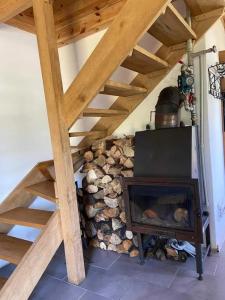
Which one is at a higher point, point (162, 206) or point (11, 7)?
point (11, 7)

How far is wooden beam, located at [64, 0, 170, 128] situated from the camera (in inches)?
61.2

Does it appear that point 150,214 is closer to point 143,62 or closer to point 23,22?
point 143,62

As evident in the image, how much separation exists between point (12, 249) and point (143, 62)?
1.86 m

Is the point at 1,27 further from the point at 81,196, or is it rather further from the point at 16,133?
the point at 81,196

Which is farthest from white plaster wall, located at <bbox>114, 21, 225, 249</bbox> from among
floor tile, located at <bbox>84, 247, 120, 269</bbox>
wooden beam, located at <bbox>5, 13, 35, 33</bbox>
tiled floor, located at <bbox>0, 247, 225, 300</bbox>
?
wooden beam, located at <bbox>5, 13, 35, 33</bbox>

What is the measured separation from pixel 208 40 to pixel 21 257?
239 cm

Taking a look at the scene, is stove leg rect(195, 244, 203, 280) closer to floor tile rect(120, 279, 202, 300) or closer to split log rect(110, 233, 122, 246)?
floor tile rect(120, 279, 202, 300)

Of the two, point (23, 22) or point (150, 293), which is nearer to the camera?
point (150, 293)

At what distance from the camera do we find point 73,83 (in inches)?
76.6

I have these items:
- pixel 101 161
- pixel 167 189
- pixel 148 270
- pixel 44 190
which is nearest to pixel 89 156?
pixel 101 161

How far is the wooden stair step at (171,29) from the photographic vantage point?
1696mm

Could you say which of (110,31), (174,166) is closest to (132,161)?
(174,166)

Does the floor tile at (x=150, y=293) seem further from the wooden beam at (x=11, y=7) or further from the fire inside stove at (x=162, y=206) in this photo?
the wooden beam at (x=11, y=7)

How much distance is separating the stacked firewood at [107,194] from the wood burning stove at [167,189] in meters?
0.21
